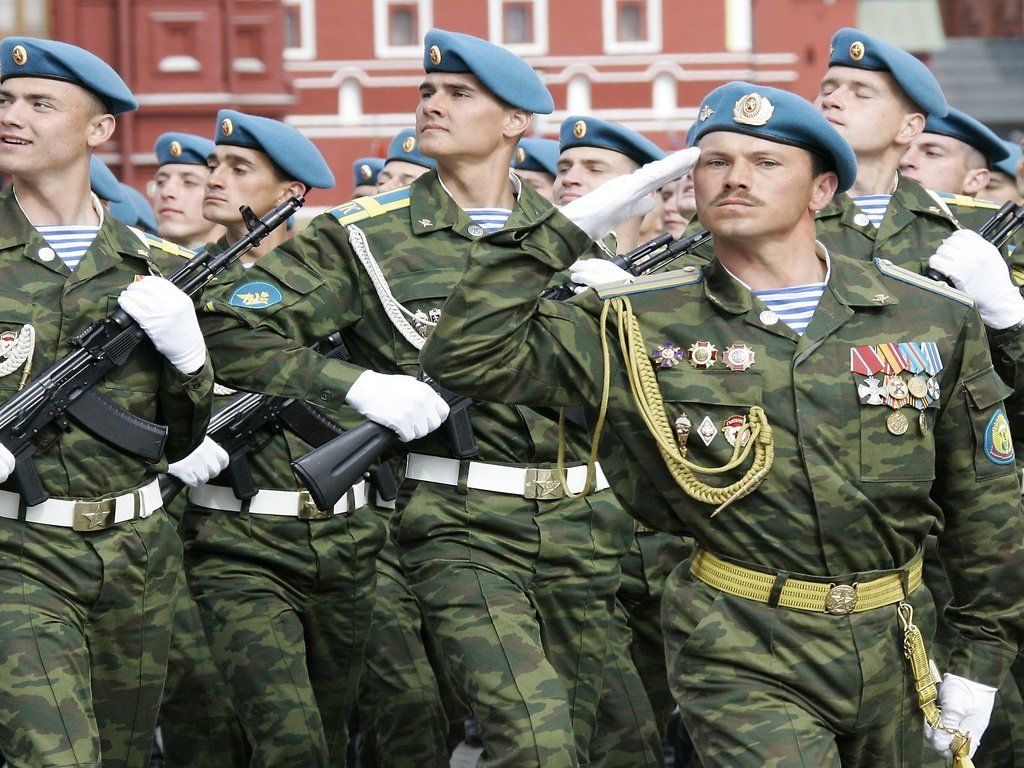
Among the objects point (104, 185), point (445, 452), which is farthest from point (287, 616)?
point (104, 185)

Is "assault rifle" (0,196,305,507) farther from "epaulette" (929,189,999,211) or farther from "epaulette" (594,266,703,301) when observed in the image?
"epaulette" (929,189,999,211)

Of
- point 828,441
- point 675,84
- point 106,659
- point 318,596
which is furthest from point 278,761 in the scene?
point 675,84

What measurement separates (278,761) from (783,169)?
9.35 ft

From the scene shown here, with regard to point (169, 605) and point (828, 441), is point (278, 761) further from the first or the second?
point (828, 441)

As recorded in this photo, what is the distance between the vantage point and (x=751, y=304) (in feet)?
15.6

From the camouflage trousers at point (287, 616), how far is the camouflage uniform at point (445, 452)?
87cm

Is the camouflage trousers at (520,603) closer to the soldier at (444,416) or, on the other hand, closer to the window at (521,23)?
the soldier at (444,416)

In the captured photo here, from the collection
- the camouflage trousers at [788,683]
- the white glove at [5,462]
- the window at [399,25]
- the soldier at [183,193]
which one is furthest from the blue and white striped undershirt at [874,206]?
the window at [399,25]

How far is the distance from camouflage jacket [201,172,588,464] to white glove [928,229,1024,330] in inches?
49.0

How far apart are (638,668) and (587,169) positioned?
2.02 m

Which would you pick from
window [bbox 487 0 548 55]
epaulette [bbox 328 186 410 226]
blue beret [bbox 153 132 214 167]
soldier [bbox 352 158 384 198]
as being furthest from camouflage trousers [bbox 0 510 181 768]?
window [bbox 487 0 548 55]

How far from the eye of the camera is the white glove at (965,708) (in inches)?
195

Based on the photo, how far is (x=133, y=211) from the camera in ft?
33.2

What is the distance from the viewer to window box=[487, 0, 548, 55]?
133 feet
